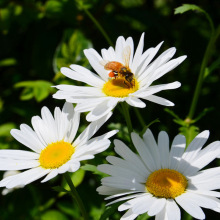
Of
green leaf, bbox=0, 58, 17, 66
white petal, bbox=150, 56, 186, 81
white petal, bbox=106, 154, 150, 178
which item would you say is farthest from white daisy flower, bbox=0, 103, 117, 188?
green leaf, bbox=0, 58, 17, 66

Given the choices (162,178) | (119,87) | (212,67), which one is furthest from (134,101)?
(212,67)

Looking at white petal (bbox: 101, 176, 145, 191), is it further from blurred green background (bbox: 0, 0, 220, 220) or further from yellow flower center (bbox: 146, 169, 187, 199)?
blurred green background (bbox: 0, 0, 220, 220)

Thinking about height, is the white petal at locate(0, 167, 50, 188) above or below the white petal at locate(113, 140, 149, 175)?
above

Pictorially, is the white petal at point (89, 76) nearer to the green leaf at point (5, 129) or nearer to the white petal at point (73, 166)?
the white petal at point (73, 166)

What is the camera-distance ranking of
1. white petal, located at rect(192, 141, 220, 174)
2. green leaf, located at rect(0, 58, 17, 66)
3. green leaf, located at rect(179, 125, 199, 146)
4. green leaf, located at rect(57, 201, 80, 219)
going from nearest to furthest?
1. white petal, located at rect(192, 141, 220, 174)
2. green leaf, located at rect(179, 125, 199, 146)
3. green leaf, located at rect(57, 201, 80, 219)
4. green leaf, located at rect(0, 58, 17, 66)

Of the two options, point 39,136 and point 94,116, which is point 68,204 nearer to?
point 39,136

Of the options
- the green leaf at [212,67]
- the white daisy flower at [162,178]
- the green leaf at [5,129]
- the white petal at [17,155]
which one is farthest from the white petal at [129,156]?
the green leaf at [5,129]

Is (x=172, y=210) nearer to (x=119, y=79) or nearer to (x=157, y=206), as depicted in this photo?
(x=157, y=206)
